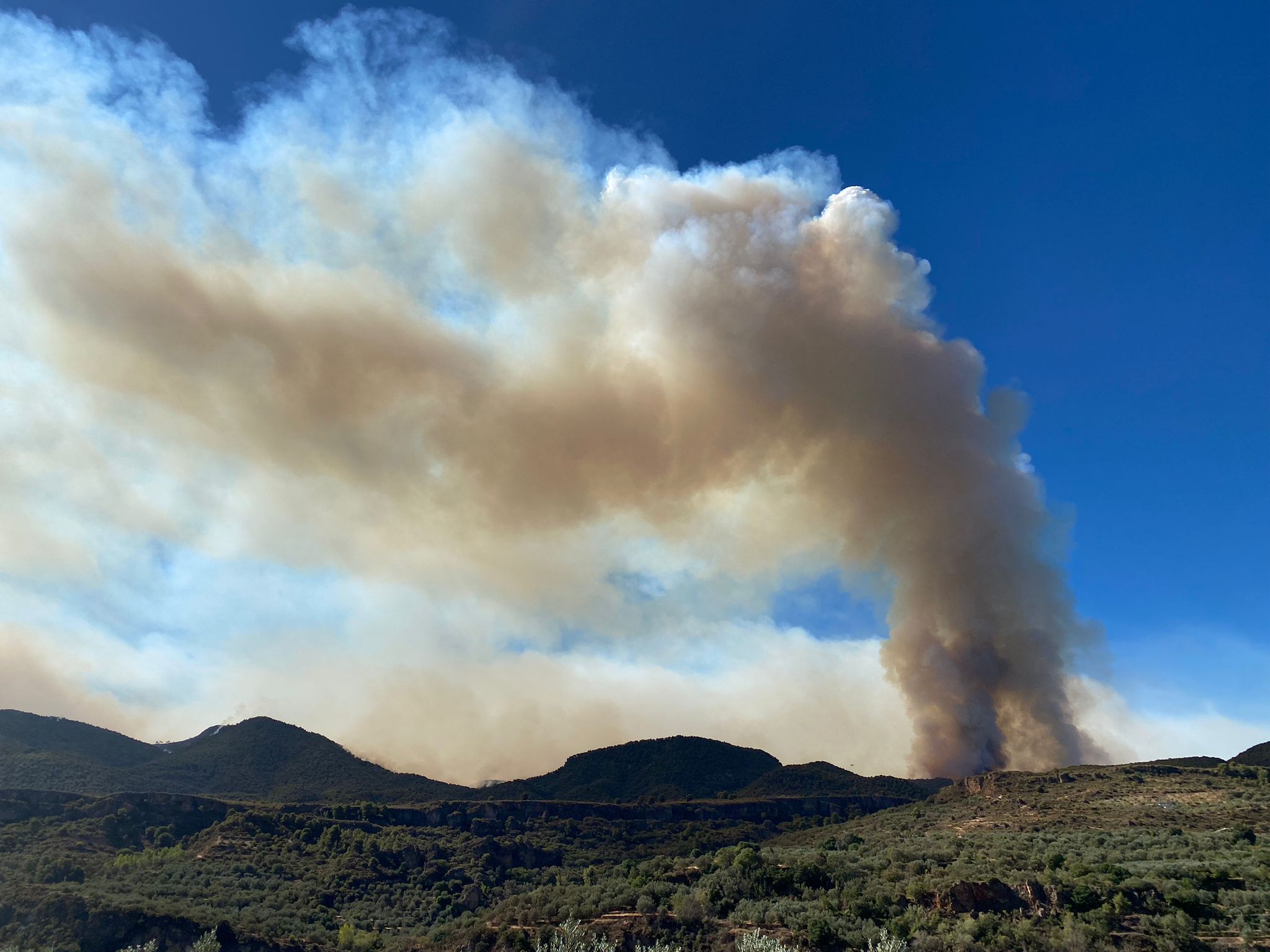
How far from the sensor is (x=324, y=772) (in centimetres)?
13725

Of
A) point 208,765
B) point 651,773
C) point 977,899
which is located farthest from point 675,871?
point 208,765

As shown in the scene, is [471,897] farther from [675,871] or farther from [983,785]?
[983,785]

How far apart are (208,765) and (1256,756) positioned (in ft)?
530

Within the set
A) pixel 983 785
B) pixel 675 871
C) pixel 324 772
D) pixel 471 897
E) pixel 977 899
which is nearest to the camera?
pixel 977 899

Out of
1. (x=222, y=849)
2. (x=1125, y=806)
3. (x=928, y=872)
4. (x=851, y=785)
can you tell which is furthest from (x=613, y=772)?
(x=928, y=872)

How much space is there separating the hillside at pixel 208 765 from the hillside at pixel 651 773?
17089 mm

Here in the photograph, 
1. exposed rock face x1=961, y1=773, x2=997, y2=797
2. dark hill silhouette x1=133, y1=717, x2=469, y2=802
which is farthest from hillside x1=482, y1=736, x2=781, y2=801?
exposed rock face x1=961, y1=773, x2=997, y2=797

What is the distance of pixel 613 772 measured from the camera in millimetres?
139500

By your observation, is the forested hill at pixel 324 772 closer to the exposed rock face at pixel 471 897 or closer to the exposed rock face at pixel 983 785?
the exposed rock face at pixel 983 785

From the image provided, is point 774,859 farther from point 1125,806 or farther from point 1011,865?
point 1125,806

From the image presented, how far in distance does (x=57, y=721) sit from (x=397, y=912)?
4449 inches

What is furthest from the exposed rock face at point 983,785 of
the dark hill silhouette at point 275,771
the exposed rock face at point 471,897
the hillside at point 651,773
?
the dark hill silhouette at point 275,771

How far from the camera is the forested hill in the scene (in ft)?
367

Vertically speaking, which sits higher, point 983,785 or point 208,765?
point 208,765
